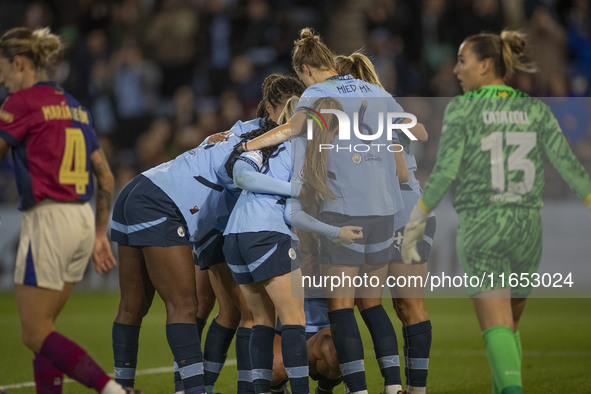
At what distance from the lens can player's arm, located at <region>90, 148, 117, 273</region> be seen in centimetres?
483

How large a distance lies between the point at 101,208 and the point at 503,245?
7.28 ft

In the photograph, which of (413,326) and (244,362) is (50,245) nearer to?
(244,362)

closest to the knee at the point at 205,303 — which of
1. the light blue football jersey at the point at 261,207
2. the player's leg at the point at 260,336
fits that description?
the player's leg at the point at 260,336

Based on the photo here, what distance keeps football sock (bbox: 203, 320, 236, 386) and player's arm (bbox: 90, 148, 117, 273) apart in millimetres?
1022

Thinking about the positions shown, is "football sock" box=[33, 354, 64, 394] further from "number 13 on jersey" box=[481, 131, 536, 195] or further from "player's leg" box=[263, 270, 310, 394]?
"number 13 on jersey" box=[481, 131, 536, 195]

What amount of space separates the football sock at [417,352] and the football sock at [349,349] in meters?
0.57

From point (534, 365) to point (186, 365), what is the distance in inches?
143

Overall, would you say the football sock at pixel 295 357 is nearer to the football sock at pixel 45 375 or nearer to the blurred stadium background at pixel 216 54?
the football sock at pixel 45 375

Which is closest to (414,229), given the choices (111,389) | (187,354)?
(187,354)

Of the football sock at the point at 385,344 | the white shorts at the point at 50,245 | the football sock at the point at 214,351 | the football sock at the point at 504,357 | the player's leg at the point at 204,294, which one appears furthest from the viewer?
the player's leg at the point at 204,294

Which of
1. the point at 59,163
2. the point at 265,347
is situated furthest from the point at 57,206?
the point at 265,347

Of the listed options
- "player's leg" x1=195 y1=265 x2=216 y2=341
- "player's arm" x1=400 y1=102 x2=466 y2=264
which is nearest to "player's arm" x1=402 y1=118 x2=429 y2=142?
"player's arm" x1=400 y1=102 x2=466 y2=264

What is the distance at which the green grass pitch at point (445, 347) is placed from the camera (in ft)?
21.4

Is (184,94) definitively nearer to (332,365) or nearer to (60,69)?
(60,69)
